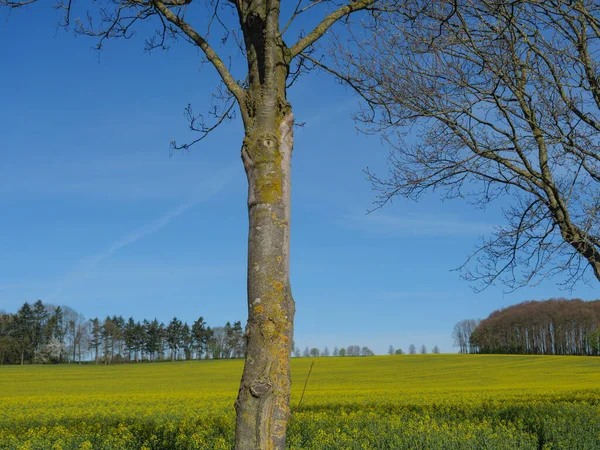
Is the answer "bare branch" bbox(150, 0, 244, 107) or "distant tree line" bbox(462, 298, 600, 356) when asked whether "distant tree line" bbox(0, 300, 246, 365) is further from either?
"bare branch" bbox(150, 0, 244, 107)

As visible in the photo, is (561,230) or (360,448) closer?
(360,448)

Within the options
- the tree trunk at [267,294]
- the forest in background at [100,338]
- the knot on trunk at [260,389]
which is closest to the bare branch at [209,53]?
the tree trunk at [267,294]

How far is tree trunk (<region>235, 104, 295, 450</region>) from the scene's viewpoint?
3369mm

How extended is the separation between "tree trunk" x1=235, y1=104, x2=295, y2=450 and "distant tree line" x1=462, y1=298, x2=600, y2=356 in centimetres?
9787

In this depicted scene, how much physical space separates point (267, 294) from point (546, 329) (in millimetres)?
105285

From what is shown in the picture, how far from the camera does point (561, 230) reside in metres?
8.51

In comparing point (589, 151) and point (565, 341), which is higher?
point (589, 151)

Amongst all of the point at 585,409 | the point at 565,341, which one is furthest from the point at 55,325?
the point at 585,409

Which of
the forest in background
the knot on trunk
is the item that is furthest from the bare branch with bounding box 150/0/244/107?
the forest in background

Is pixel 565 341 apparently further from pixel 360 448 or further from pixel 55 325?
pixel 360 448

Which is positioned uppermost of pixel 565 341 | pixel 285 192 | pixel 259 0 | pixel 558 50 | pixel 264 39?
pixel 558 50

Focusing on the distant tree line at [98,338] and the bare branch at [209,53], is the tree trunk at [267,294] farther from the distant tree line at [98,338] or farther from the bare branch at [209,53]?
the distant tree line at [98,338]

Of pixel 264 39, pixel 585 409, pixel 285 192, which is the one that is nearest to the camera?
pixel 285 192

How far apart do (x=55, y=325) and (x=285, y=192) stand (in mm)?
104576
